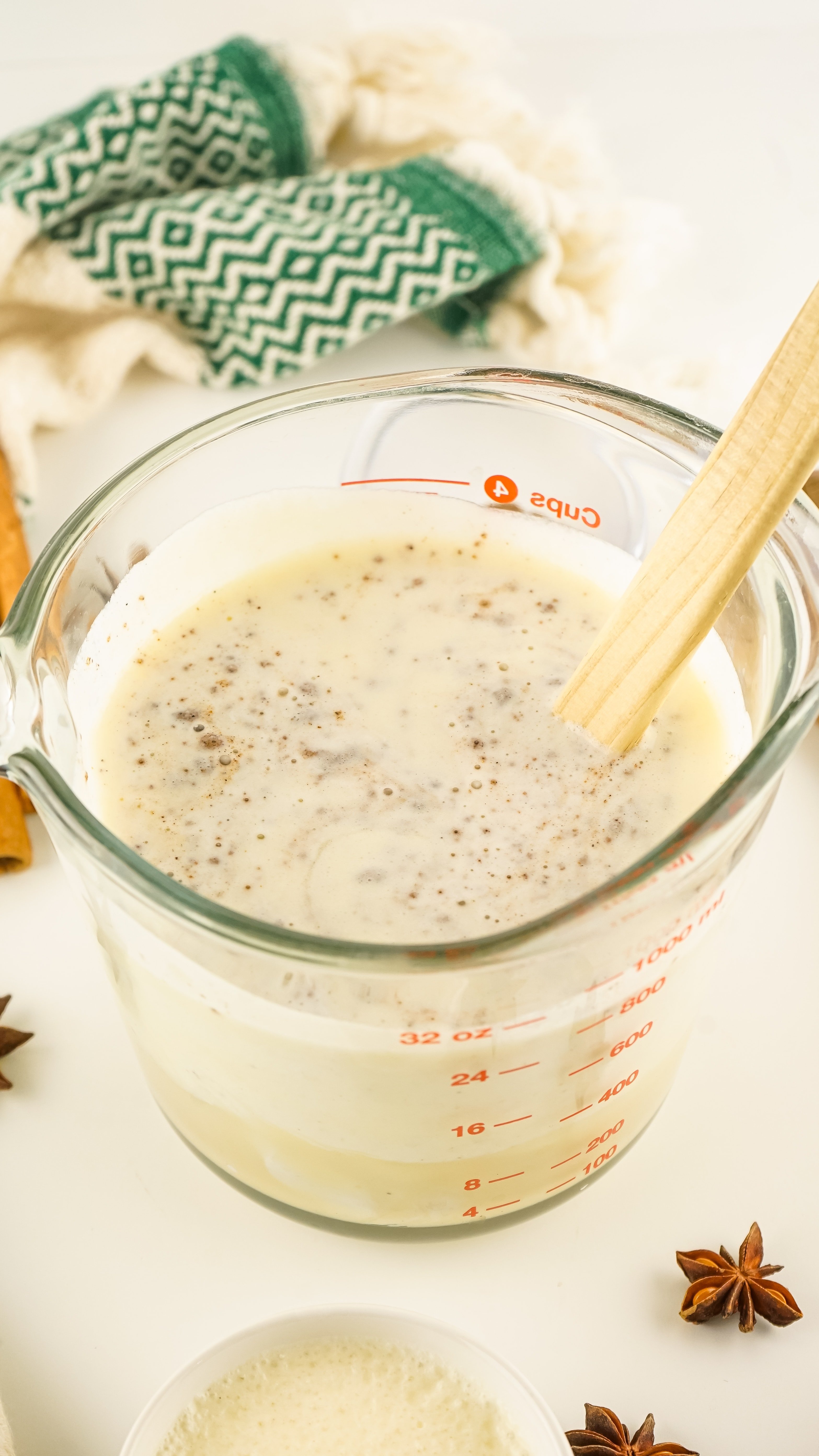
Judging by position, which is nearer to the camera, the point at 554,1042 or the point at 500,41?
the point at 554,1042

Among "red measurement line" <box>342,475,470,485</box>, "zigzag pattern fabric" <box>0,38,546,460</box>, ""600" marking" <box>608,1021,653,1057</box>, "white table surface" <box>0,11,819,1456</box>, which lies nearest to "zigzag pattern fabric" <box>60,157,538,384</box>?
"zigzag pattern fabric" <box>0,38,546,460</box>

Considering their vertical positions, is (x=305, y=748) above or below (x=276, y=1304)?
above

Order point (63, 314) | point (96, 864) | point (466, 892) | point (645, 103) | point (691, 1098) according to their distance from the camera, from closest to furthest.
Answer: point (96, 864)
point (466, 892)
point (691, 1098)
point (63, 314)
point (645, 103)

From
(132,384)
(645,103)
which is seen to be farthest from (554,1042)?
(645,103)

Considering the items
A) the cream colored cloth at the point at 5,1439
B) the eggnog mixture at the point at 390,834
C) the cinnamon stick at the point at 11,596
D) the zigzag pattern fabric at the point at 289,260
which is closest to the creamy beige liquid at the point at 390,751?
the eggnog mixture at the point at 390,834

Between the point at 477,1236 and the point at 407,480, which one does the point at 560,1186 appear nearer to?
the point at 477,1236

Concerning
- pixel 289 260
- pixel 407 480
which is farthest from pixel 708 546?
pixel 289 260

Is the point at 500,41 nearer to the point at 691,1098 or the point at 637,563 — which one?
the point at 637,563
